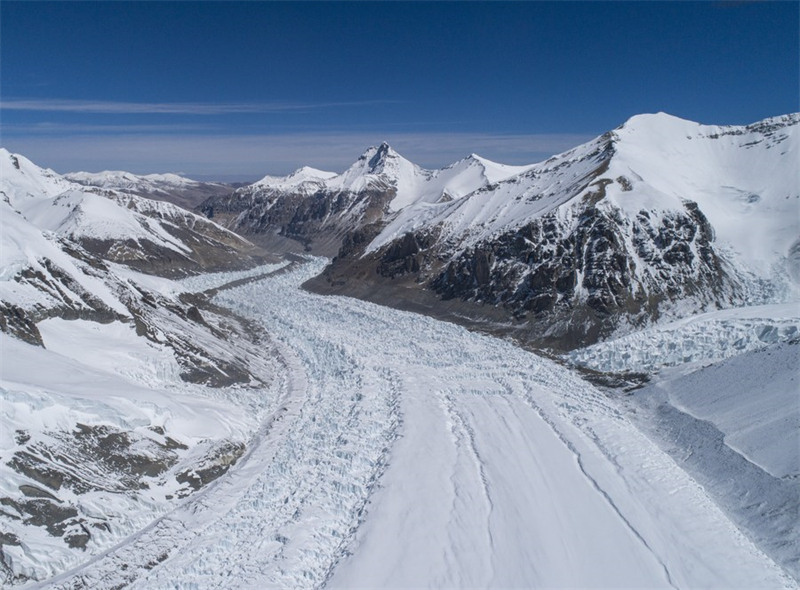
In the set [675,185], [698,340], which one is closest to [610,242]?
[698,340]

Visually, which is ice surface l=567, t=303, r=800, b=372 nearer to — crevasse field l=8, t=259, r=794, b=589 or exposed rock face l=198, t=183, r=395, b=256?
crevasse field l=8, t=259, r=794, b=589

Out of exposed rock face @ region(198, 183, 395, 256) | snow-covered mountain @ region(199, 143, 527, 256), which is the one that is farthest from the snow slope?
exposed rock face @ region(198, 183, 395, 256)

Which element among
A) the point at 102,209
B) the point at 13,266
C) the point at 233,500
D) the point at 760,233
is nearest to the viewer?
the point at 233,500

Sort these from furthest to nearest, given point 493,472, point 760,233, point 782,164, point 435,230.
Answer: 1. point 435,230
2. point 782,164
3. point 760,233
4. point 493,472

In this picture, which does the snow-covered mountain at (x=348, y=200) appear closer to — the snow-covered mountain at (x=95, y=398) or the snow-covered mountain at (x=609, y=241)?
the snow-covered mountain at (x=609, y=241)

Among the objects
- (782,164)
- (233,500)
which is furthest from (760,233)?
(233,500)

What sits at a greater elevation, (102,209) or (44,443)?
(102,209)

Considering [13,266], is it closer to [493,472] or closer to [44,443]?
[44,443]

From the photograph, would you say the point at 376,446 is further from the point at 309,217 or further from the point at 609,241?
the point at 309,217

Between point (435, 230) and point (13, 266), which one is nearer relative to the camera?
point (13, 266)
